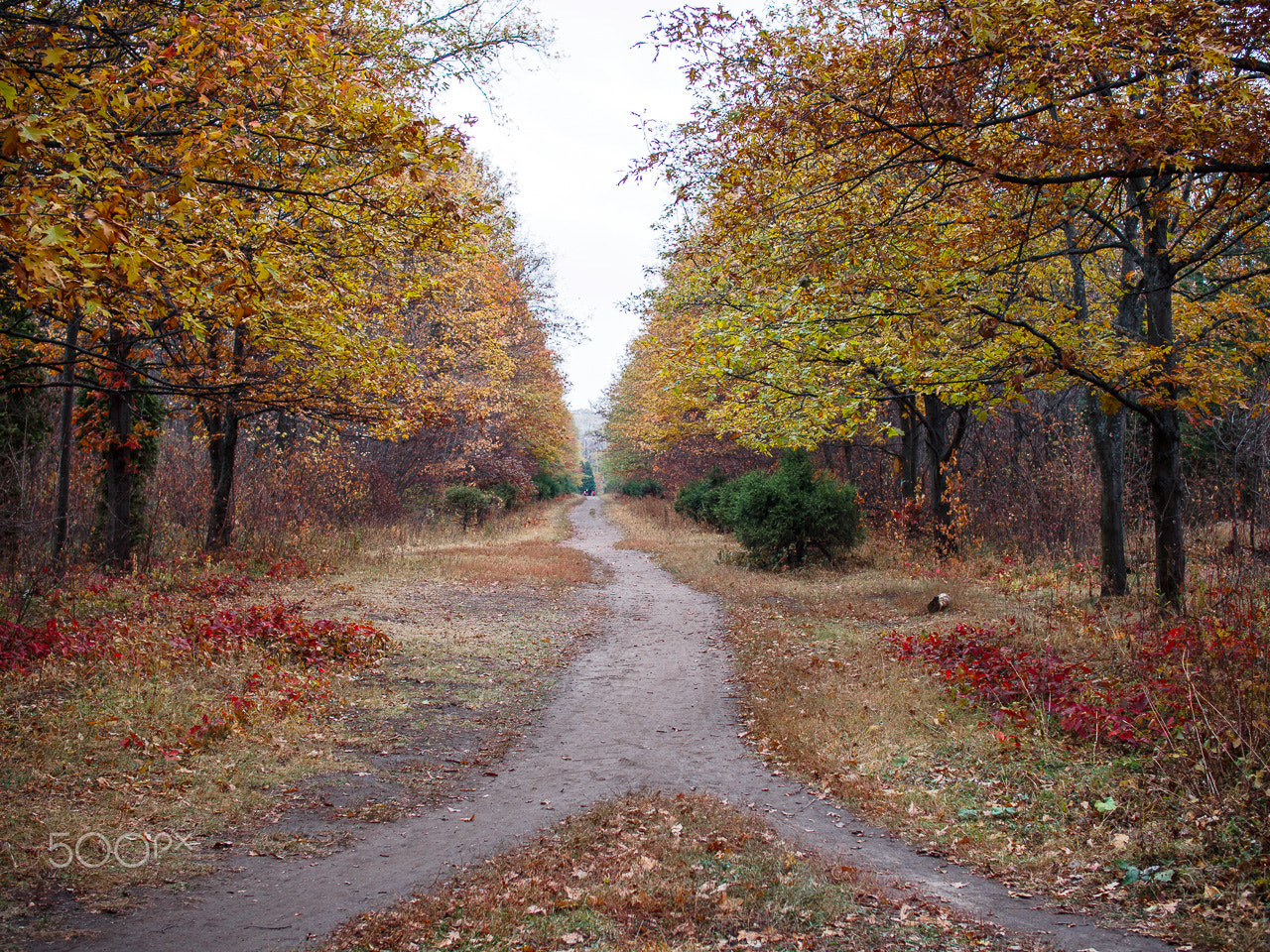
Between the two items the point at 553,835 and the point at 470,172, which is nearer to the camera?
the point at 553,835

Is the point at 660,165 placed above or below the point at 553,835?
above

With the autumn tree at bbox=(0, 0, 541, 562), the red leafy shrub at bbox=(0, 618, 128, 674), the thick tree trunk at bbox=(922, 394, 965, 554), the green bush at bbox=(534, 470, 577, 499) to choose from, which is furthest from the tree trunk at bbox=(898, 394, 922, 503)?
the green bush at bbox=(534, 470, 577, 499)

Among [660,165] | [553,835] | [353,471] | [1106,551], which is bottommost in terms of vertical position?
[553,835]

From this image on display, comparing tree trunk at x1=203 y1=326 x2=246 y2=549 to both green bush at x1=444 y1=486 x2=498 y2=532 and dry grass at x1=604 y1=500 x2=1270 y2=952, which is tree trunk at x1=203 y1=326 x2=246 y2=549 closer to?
dry grass at x1=604 y1=500 x2=1270 y2=952

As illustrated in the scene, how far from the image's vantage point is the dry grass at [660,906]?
12.0 feet

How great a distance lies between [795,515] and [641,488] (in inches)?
1452

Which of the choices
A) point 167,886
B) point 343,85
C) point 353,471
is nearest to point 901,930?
point 167,886

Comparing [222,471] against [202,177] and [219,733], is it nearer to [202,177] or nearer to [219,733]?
[219,733]

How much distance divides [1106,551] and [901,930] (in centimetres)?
885

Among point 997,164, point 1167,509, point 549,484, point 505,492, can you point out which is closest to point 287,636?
point 997,164

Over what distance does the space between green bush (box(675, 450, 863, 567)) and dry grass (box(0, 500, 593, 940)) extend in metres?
6.45

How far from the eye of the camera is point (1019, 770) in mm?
5664

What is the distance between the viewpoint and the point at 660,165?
26.7ft

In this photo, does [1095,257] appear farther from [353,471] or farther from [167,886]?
[353,471]
